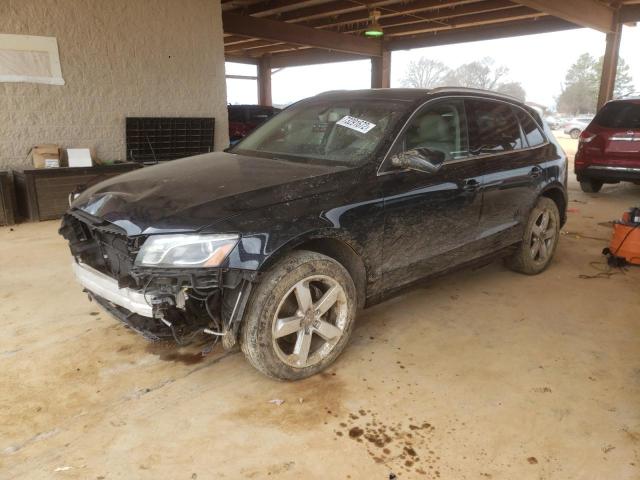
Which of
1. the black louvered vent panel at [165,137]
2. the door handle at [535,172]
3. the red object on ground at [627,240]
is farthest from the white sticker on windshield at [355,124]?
the black louvered vent panel at [165,137]

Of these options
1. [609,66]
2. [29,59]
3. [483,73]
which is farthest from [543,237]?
[483,73]

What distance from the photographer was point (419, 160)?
2.77 m

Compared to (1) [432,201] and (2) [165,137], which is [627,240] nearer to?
(1) [432,201]

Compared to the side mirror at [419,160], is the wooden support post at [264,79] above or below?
above

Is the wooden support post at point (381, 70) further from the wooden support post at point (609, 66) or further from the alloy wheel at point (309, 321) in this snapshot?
the alloy wheel at point (309, 321)

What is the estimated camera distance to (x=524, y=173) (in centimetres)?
382

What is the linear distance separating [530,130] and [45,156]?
18.2ft

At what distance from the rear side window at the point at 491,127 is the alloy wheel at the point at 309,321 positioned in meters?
1.54

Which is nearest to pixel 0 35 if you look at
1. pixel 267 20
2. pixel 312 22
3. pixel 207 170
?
pixel 207 170

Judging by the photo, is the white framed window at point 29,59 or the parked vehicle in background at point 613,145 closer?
the white framed window at point 29,59

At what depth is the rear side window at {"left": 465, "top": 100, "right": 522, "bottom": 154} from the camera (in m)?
3.46

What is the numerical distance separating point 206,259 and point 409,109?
1618mm

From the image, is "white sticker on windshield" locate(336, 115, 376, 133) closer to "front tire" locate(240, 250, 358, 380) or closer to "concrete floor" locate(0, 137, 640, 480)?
"front tire" locate(240, 250, 358, 380)

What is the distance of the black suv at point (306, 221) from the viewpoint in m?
2.26
